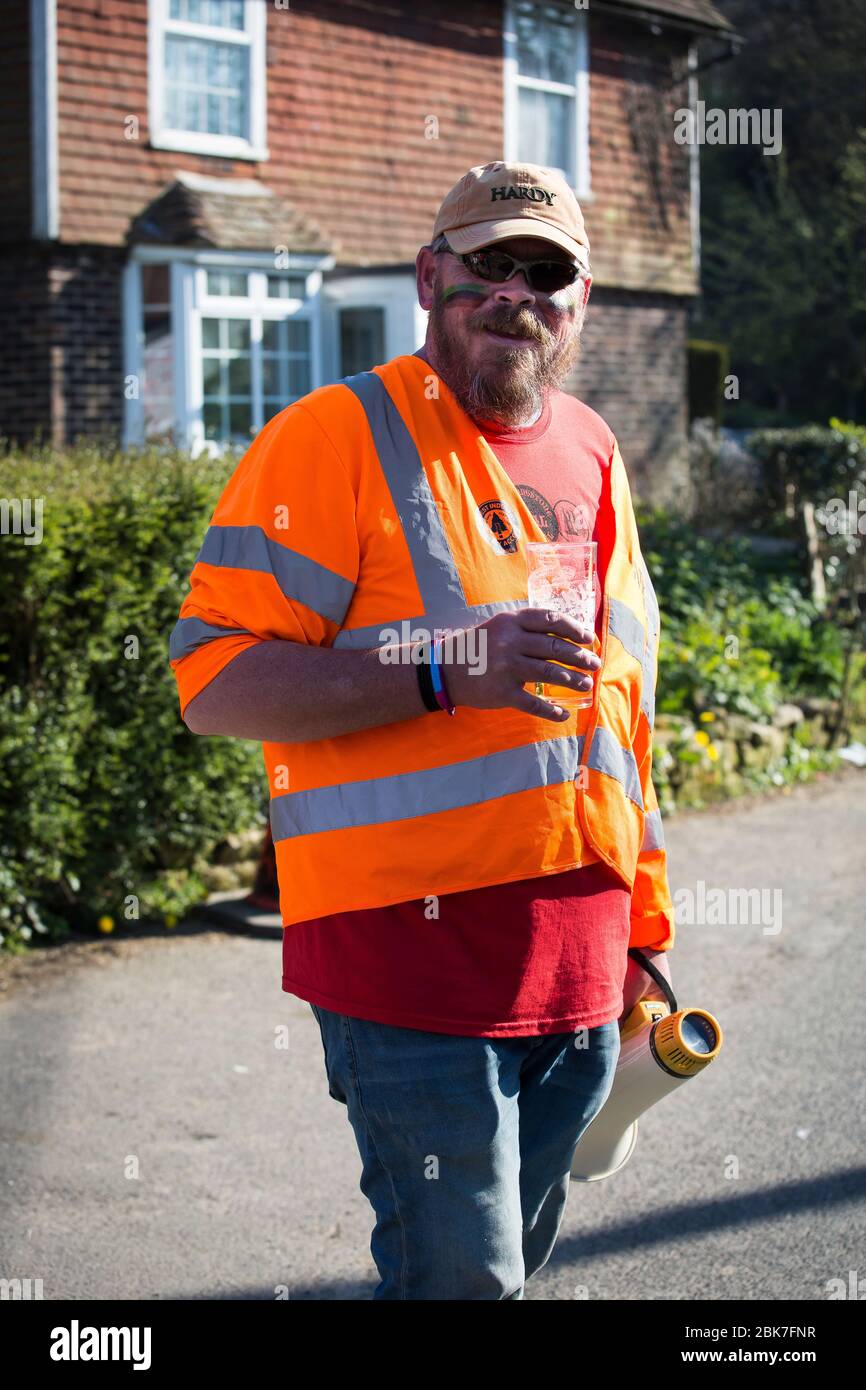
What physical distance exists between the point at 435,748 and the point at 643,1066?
2.70ft

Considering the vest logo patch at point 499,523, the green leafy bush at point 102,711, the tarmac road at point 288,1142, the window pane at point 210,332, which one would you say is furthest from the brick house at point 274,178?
the vest logo patch at point 499,523

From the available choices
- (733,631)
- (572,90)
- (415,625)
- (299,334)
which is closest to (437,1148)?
(415,625)

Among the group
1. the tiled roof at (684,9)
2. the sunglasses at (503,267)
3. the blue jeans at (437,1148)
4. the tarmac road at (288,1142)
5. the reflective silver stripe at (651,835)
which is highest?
the tiled roof at (684,9)

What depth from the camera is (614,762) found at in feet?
8.67

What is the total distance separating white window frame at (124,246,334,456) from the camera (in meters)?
14.0

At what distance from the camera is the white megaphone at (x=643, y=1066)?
280 centimetres

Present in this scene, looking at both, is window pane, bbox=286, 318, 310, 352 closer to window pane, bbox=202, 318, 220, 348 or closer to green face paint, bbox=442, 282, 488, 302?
window pane, bbox=202, 318, 220, 348

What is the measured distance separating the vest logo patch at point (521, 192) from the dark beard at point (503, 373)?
7.1 inches

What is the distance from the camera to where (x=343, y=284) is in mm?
15570

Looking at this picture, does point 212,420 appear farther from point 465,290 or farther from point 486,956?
point 486,956

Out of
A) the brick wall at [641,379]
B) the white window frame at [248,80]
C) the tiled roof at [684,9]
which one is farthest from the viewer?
the brick wall at [641,379]

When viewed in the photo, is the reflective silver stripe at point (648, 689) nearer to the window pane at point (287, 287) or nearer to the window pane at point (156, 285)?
the window pane at point (156, 285)
